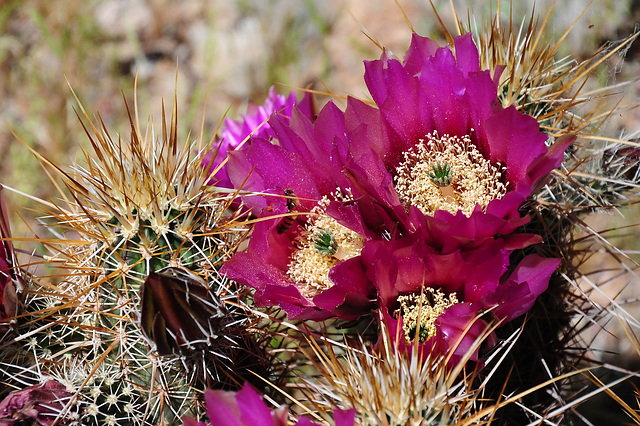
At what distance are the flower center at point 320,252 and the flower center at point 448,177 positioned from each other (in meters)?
0.09

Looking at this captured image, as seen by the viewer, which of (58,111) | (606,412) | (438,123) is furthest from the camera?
(58,111)

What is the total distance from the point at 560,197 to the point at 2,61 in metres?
2.46

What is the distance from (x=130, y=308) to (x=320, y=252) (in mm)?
259

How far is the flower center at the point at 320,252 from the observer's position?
0.80m

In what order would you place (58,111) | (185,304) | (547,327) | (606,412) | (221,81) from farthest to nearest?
(221,81), (58,111), (606,412), (547,327), (185,304)

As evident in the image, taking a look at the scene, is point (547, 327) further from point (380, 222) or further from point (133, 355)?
point (133, 355)

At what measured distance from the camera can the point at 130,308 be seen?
0.81 metres

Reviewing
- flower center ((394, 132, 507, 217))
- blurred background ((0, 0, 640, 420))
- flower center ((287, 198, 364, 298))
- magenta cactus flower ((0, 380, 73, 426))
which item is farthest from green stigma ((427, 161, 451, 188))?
blurred background ((0, 0, 640, 420))

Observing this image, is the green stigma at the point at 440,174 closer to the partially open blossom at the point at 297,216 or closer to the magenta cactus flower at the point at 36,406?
the partially open blossom at the point at 297,216

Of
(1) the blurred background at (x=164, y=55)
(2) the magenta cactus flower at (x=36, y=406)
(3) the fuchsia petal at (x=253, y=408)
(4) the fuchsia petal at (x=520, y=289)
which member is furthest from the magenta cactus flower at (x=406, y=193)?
(1) the blurred background at (x=164, y=55)

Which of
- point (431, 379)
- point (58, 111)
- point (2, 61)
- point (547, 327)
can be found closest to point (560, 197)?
point (547, 327)

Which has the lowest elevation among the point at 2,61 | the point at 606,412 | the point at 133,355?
the point at 606,412

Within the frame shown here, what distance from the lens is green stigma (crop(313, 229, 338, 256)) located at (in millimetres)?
792

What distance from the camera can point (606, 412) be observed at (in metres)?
1.41
